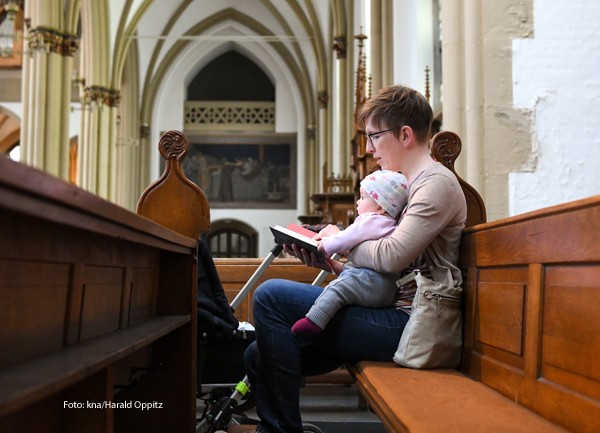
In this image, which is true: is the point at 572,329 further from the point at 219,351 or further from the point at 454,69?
the point at 454,69

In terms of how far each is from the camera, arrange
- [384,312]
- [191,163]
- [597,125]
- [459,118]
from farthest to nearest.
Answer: [191,163], [459,118], [597,125], [384,312]

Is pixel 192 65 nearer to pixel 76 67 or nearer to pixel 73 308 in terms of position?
pixel 76 67

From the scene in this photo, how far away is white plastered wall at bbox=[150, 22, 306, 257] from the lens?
18453 mm

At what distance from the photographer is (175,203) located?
2.94 metres

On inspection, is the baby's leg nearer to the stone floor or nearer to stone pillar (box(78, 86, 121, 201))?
the stone floor

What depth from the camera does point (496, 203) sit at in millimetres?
3400

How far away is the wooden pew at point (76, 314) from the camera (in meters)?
1.02

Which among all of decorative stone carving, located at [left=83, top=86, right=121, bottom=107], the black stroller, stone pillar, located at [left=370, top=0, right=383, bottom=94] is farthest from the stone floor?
decorative stone carving, located at [left=83, top=86, right=121, bottom=107]

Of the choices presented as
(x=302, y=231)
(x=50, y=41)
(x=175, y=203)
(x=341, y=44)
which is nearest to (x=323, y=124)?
(x=341, y=44)

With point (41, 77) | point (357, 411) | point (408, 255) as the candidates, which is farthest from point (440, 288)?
point (41, 77)

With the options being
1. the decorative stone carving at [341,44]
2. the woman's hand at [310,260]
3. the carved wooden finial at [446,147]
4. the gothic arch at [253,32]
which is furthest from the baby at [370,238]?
the gothic arch at [253,32]

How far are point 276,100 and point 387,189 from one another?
57.3 feet

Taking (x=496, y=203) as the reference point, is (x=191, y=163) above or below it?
above

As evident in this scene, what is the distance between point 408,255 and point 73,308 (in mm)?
931
